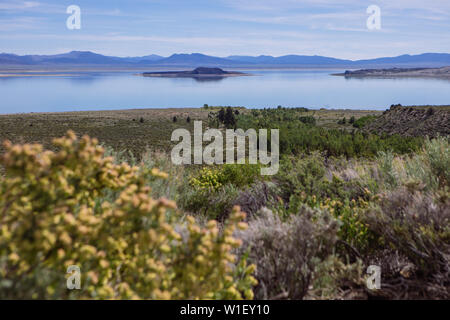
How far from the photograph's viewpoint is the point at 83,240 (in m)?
2.21

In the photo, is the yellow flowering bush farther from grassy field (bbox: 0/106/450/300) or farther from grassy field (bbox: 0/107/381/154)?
grassy field (bbox: 0/107/381/154)

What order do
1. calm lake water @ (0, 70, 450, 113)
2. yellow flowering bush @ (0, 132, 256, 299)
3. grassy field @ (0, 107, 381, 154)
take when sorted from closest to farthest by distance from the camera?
yellow flowering bush @ (0, 132, 256, 299), grassy field @ (0, 107, 381, 154), calm lake water @ (0, 70, 450, 113)

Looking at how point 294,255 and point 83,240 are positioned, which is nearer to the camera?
point 83,240

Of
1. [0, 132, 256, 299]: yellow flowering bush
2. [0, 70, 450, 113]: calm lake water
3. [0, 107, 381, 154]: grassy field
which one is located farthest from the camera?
[0, 70, 450, 113]: calm lake water

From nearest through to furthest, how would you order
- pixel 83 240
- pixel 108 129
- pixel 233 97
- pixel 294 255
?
pixel 83 240
pixel 294 255
pixel 108 129
pixel 233 97

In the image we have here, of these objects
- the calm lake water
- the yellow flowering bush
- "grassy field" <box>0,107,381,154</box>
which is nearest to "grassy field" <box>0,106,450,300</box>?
the yellow flowering bush

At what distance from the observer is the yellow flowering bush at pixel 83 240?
1.92m

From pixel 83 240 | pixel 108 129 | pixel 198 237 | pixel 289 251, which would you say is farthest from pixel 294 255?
pixel 108 129

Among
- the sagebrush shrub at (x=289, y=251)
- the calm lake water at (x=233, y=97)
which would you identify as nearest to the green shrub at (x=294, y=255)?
the sagebrush shrub at (x=289, y=251)

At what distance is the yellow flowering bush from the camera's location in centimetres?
192

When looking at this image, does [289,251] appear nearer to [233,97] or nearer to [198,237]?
[198,237]

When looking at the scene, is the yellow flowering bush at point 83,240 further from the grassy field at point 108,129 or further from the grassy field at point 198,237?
the grassy field at point 108,129
